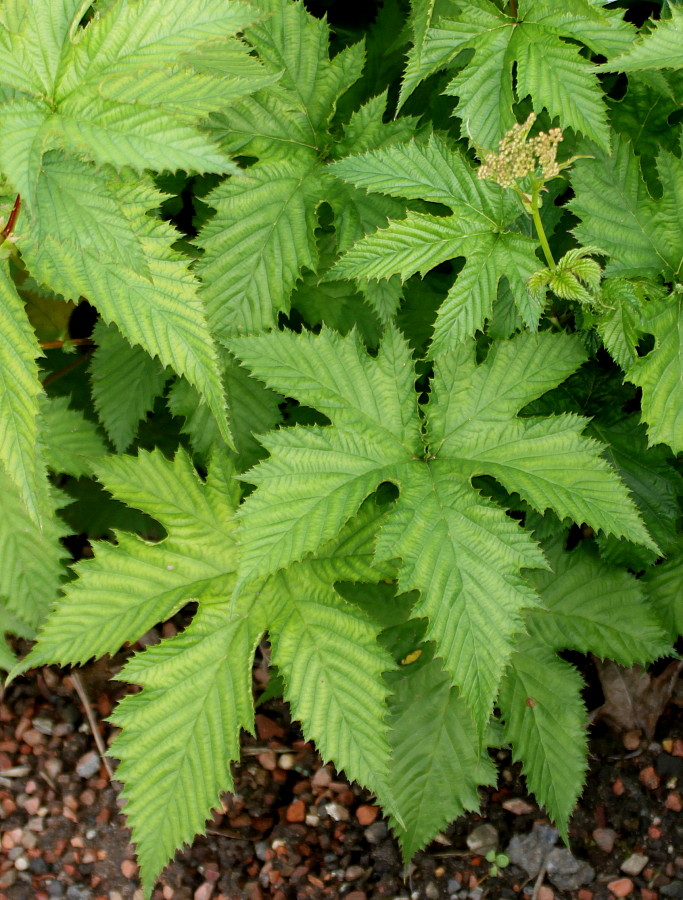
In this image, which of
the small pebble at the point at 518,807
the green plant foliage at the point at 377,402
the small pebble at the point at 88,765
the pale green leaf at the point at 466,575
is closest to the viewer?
the green plant foliage at the point at 377,402

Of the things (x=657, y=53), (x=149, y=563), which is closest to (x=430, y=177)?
(x=657, y=53)

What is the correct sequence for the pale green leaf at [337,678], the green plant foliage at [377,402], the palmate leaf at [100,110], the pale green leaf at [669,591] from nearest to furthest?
1. the palmate leaf at [100,110]
2. the green plant foliage at [377,402]
3. the pale green leaf at [337,678]
4. the pale green leaf at [669,591]

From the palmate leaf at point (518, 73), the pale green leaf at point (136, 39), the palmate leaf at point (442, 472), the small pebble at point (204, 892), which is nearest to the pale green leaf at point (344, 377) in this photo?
the palmate leaf at point (442, 472)

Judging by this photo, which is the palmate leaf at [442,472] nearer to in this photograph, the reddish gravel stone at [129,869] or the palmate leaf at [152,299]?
the palmate leaf at [152,299]

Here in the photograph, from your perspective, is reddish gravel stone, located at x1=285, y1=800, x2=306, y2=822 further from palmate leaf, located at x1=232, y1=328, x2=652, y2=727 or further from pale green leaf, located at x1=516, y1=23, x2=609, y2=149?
pale green leaf, located at x1=516, y1=23, x2=609, y2=149

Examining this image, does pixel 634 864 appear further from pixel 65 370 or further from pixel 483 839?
pixel 65 370

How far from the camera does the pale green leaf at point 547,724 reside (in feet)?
6.86

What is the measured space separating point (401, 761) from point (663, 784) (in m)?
0.82

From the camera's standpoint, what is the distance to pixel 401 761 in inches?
84.4

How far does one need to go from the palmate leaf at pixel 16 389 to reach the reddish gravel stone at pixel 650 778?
6.08 feet

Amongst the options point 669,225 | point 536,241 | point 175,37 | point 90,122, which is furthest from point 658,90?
point 90,122

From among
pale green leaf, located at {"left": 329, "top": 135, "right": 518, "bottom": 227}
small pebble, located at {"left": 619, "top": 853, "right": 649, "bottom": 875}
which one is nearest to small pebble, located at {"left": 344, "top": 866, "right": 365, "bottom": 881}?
small pebble, located at {"left": 619, "top": 853, "right": 649, "bottom": 875}

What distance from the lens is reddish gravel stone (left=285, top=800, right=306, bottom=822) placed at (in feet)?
8.11

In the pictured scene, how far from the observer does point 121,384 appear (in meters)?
2.35
